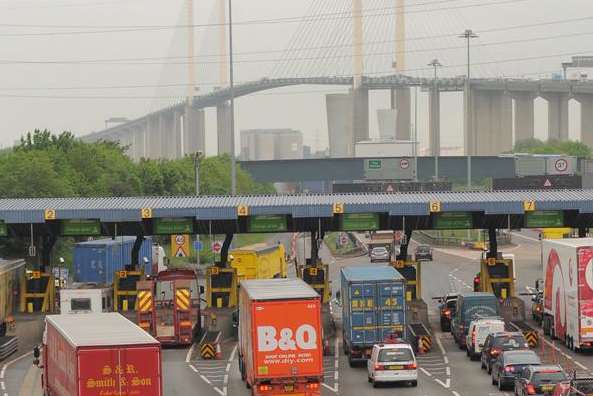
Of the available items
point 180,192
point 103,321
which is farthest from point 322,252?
point 103,321

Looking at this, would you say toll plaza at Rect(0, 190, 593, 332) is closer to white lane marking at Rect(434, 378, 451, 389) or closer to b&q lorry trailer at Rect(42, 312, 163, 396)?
white lane marking at Rect(434, 378, 451, 389)

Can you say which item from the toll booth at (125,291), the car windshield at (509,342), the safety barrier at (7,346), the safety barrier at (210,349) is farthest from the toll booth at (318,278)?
the car windshield at (509,342)

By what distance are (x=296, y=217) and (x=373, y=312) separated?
13.5 metres

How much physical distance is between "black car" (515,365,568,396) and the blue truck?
904 centimetres

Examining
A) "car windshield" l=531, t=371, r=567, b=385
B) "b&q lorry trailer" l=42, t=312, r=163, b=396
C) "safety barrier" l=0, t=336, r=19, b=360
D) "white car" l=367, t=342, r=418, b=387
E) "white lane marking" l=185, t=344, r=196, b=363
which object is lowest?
"white lane marking" l=185, t=344, r=196, b=363

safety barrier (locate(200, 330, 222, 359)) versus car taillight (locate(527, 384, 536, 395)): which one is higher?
car taillight (locate(527, 384, 536, 395))

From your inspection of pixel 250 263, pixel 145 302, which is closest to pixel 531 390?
pixel 145 302

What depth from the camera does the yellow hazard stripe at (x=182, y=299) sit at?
48562 millimetres

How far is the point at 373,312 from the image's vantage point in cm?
4312

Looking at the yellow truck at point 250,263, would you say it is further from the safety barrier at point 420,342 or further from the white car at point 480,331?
the white car at point 480,331

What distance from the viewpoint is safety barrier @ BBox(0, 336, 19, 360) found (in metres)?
48.6

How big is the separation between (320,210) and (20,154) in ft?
180

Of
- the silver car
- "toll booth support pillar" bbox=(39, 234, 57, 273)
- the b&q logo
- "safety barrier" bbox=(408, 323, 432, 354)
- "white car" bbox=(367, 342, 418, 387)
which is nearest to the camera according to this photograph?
the b&q logo

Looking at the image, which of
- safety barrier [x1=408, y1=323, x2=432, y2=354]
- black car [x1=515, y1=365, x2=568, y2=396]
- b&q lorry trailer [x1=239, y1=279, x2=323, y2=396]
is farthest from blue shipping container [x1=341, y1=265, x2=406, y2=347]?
black car [x1=515, y1=365, x2=568, y2=396]
